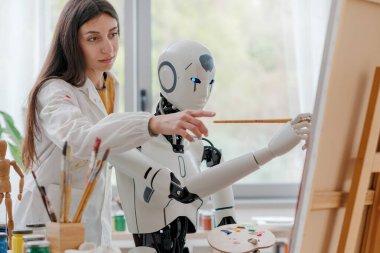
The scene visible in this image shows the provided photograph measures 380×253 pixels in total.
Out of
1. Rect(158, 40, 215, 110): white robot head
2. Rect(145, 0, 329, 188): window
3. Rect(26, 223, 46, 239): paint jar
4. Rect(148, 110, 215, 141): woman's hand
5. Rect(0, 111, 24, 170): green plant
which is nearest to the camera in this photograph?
Rect(148, 110, 215, 141): woman's hand

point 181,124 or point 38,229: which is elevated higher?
point 181,124

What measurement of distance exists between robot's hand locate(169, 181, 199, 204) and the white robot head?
0.23m

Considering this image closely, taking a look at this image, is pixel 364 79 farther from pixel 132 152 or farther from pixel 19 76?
pixel 19 76

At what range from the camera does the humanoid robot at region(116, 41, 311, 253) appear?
1.67m

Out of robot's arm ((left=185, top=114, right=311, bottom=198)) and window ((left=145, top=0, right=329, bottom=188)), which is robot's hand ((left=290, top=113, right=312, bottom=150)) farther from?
window ((left=145, top=0, right=329, bottom=188))

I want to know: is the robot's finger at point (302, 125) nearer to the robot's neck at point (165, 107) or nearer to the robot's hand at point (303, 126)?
the robot's hand at point (303, 126)

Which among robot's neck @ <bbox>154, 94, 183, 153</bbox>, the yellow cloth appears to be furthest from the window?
robot's neck @ <bbox>154, 94, 183, 153</bbox>

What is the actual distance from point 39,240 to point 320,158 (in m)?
0.58

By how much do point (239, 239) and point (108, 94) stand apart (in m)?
0.56

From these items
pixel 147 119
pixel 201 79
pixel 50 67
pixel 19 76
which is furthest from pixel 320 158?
pixel 19 76

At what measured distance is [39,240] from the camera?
130cm

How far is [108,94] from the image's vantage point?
189 centimetres

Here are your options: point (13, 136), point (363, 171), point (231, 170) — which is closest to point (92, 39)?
point (231, 170)

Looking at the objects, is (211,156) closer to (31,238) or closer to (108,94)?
(108,94)
